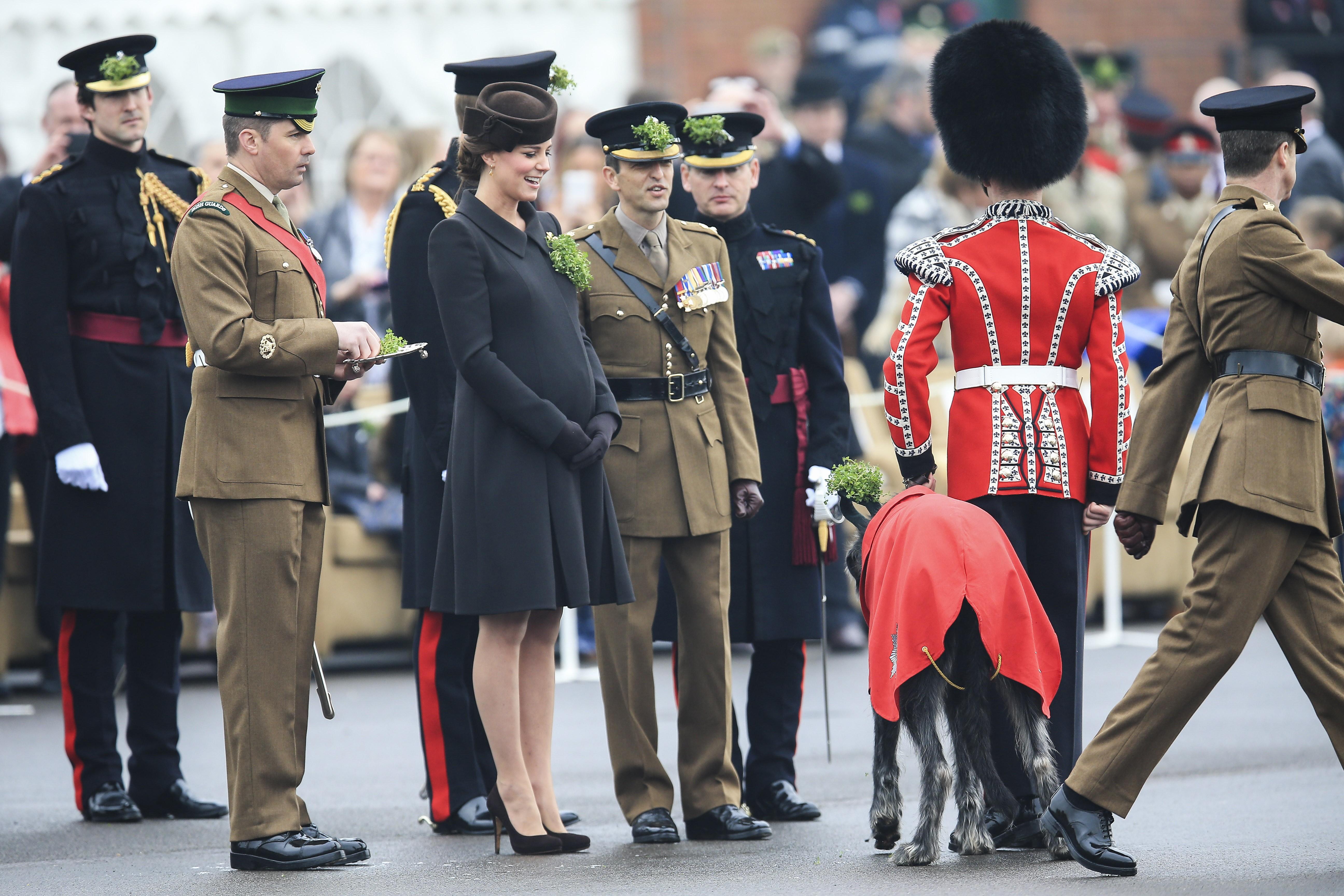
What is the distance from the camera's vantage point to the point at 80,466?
7.06 meters

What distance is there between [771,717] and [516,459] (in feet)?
5.23

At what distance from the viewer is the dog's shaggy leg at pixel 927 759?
577 centimetres

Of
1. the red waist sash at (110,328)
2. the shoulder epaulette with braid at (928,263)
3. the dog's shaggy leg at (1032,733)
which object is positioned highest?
the shoulder epaulette with braid at (928,263)

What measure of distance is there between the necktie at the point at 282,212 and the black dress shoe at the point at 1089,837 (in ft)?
9.33

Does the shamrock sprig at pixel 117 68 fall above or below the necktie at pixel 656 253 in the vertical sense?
above

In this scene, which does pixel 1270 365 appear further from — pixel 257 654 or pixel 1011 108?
pixel 257 654

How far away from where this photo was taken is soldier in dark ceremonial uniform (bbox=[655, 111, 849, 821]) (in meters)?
7.09

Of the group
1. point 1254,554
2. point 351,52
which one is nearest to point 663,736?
point 1254,554

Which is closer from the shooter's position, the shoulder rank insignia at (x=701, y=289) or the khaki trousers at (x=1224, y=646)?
the khaki trousers at (x=1224, y=646)

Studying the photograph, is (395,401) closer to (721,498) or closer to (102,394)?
(102,394)

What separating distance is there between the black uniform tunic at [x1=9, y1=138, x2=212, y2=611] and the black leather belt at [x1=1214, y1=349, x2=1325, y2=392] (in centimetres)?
362

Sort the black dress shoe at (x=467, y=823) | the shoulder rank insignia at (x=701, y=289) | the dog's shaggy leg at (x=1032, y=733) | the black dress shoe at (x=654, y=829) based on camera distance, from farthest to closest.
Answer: the black dress shoe at (x=467, y=823), the shoulder rank insignia at (x=701, y=289), the black dress shoe at (x=654, y=829), the dog's shaggy leg at (x=1032, y=733)

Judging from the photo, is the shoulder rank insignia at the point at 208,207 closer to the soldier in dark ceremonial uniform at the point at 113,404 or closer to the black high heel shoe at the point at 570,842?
the soldier in dark ceremonial uniform at the point at 113,404

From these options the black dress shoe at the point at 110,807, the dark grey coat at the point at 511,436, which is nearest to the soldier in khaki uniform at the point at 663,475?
the dark grey coat at the point at 511,436
